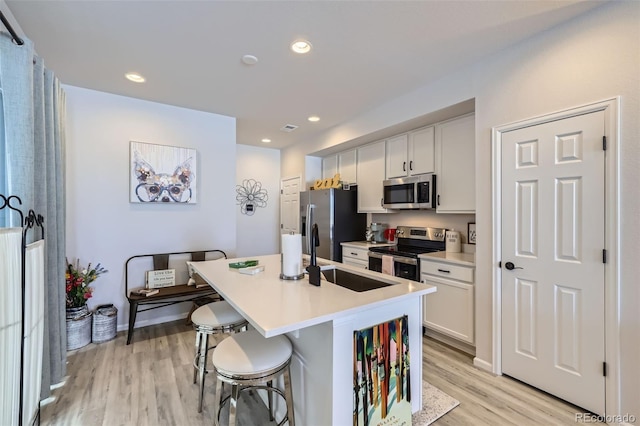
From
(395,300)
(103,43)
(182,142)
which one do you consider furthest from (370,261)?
(103,43)

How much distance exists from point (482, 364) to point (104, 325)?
3569 millimetres

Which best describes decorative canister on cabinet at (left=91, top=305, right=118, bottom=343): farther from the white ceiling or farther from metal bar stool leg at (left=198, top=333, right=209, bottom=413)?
the white ceiling

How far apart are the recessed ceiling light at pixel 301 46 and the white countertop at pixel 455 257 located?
222 centimetres

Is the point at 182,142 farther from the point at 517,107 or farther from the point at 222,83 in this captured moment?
the point at 517,107

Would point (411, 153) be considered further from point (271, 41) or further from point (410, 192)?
point (271, 41)

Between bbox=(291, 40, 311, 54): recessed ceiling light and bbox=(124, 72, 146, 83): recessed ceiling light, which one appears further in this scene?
bbox=(124, 72, 146, 83): recessed ceiling light

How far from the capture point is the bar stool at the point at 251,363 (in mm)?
1339

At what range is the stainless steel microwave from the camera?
10.5 ft

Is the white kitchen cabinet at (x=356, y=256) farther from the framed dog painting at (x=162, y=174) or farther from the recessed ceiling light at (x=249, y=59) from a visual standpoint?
the recessed ceiling light at (x=249, y=59)

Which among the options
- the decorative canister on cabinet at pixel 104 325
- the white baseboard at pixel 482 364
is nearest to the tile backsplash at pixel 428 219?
the white baseboard at pixel 482 364

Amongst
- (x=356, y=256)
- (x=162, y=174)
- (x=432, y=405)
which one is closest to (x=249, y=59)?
(x=162, y=174)

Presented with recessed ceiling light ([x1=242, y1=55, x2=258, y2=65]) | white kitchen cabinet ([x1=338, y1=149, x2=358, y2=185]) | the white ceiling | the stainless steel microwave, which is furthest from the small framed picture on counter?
recessed ceiling light ([x1=242, y1=55, x2=258, y2=65])

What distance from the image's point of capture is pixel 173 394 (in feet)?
6.68

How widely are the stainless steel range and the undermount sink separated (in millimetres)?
1180
